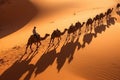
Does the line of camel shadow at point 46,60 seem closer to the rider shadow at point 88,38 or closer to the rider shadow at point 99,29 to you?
the rider shadow at point 88,38

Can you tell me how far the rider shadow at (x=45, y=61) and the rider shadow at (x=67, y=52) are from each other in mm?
374

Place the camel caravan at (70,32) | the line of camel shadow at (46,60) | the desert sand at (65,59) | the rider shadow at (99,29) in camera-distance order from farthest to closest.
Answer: the rider shadow at (99,29) → the camel caravan at (70,32) → the line of camel shadow at (46,60) → the desert sand at (65,59)

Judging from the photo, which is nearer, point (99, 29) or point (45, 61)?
point (45, 61)

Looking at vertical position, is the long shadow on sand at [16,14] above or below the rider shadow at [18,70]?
above

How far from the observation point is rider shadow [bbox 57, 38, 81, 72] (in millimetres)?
11766

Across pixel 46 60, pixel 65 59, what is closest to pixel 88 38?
pixel 65 59

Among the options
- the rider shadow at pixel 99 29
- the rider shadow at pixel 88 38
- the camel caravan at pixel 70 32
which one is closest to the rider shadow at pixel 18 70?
the camel caravan at pixel 70 32

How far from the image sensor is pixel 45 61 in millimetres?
12031

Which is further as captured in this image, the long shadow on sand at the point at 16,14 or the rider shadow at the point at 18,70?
the long shadow on sand at the point at 16,14

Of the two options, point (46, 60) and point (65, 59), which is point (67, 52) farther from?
point (46, 60)

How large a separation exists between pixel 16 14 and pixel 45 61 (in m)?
14.2

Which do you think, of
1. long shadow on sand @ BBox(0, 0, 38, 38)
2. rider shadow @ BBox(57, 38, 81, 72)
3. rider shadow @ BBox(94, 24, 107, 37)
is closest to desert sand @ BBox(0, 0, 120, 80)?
rider shadow @ BBox(57, 38, 81, 72)

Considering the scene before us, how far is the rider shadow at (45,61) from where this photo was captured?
36.8 feet

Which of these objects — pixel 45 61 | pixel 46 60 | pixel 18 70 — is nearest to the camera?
pixel 18 70
